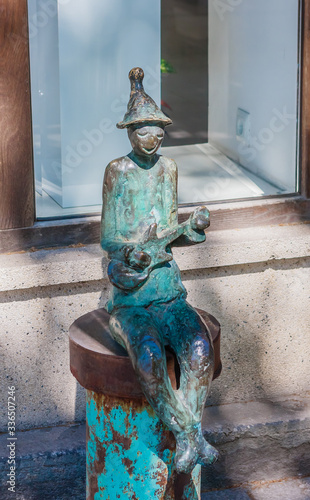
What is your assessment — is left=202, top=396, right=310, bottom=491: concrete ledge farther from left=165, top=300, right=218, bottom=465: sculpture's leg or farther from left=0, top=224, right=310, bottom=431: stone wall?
left=165, top=300, right=218, bottom=465: sculpture's leg

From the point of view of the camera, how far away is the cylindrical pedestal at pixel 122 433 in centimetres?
292

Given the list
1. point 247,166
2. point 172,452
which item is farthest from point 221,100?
point 172,452

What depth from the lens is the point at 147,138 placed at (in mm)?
2928

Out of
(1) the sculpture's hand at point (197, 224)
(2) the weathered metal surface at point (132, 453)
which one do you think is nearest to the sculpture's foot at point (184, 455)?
(2) the weathered metal surface at point (132, 453)

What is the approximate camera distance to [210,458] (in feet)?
9.04

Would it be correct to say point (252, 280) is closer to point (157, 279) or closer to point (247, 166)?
point (247, 166)

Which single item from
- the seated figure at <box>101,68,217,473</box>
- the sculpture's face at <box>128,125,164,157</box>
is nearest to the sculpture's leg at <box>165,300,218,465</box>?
the seated figure at <box>101,68,217,473</box>

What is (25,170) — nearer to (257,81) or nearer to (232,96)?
(232,96)

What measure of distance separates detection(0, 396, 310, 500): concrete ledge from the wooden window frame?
901mm

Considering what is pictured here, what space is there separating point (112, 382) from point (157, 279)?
15.8 inches

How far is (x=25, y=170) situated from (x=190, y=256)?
0.86m

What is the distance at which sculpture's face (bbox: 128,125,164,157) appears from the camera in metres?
2.93

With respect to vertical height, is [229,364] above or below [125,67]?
below

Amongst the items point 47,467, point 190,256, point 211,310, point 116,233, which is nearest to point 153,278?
point 116,233
